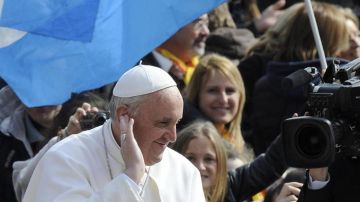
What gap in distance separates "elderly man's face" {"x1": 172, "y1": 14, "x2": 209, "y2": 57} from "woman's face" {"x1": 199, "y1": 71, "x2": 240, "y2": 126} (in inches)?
25.9

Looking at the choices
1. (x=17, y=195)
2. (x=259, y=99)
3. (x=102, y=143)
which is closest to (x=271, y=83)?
(x=259, y=99)

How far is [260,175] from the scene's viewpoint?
7.16 metres

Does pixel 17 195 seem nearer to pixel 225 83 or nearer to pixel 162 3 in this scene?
pixel 162 3

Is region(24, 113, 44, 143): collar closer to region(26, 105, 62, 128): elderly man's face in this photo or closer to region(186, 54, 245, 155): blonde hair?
region(26, 105, 62, 128): elderly man's face

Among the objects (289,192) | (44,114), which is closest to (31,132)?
(44,114)

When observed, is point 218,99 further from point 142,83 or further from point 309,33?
point 142,83

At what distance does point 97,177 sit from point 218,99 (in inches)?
110

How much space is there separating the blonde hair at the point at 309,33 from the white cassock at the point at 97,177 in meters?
2.69

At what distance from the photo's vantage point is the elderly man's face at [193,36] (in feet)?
28.9

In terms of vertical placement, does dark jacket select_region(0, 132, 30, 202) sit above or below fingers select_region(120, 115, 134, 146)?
below

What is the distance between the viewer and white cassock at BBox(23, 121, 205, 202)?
17.3 ft

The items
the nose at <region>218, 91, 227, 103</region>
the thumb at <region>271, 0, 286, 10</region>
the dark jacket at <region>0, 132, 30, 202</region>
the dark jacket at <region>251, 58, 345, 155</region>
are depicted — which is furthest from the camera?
the thumb at <region>271, 0, 286, 10</region>

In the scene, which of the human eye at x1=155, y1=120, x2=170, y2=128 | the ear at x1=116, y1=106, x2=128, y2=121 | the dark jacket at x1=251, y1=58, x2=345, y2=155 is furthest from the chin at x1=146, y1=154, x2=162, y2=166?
the dark jacket at x1=251, y1=58, x2=345, y2=155

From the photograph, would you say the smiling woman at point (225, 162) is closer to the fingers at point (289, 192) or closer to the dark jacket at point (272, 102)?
the fingers at point (289, 192)
